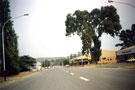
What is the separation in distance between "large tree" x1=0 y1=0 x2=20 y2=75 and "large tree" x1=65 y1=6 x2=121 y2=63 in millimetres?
23587

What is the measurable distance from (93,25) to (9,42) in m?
29.9

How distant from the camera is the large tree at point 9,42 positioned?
2553 centimetres

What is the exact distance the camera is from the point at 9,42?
25.9m

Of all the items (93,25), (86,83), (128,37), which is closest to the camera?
(86,83)

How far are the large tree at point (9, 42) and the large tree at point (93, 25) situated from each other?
23587mm

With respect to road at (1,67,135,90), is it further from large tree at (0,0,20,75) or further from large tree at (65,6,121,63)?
large tree at (65,6,121,63)

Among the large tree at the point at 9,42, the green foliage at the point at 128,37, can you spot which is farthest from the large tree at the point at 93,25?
the green foliage at the point at 128,37

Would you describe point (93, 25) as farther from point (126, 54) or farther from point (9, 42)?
point (9, 42)

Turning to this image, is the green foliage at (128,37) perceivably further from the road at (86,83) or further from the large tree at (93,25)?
the road at (86,83)

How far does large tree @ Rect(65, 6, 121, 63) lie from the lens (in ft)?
150

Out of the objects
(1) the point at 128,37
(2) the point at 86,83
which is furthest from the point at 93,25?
(2) the point at 86,83

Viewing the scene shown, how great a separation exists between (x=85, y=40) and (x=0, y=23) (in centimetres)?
2586

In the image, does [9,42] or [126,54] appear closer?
[9,42]

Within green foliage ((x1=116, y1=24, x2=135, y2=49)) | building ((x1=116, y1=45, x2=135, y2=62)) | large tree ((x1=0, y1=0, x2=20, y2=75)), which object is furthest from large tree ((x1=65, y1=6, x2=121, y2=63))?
green foliage ((x1=116, y1=24, x2=135, y2=49))
